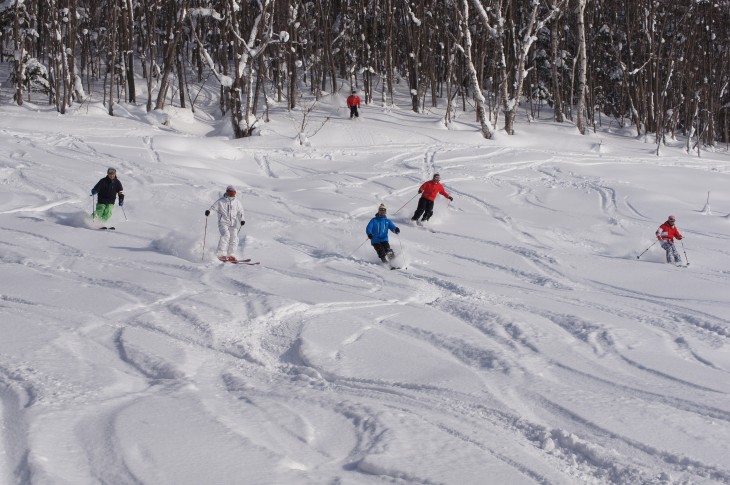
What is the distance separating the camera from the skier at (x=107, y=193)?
47.8 feet

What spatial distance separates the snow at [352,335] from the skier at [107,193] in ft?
1.11

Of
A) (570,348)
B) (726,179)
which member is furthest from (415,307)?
(726,179)

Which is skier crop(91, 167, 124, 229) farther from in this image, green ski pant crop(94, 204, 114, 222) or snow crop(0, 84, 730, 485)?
snow crop(0, 84, 730, 485)

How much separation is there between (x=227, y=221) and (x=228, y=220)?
2 centimetres

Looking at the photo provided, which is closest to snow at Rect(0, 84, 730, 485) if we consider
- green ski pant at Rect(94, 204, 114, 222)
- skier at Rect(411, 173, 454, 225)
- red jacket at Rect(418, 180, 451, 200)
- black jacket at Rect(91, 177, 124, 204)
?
green ski pant at Rect(94, 204, 114, 222)

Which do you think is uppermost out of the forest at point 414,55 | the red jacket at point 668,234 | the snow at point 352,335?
the forest at point 414,55

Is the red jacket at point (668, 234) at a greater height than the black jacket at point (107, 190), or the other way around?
the black jacket at point (107, 190)

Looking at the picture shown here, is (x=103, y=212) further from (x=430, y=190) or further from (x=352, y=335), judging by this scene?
(x=352, y=335)

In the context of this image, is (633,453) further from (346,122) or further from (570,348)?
(346,122)

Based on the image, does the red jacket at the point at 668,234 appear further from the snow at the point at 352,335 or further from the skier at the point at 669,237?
the snow at the point at 352,335

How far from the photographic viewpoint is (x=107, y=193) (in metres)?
14.6

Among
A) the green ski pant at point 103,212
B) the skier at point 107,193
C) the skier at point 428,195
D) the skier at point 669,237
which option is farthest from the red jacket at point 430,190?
the green ski pant at point 103,212

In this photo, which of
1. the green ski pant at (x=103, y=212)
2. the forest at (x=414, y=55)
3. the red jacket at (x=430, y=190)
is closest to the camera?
the green ski pant at (x=103, y=212)

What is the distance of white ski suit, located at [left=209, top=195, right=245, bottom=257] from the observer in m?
12.5
